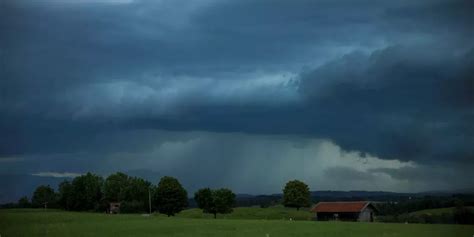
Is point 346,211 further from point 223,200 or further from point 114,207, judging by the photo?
point 114,207

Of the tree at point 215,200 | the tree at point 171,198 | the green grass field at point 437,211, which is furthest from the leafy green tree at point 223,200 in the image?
the green grass field at point 437,211

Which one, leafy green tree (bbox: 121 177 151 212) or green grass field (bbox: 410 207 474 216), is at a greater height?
leafy green tree (bbox: 121 177 151 212)

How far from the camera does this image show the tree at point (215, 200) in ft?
429

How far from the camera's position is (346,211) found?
357ft

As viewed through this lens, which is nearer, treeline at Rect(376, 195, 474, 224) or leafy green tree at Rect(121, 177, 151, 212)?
treeline at Rect(376, 195, 474, 224)

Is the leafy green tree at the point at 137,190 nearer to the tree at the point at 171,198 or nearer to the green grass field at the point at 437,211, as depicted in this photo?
the tree at the point at 171,198

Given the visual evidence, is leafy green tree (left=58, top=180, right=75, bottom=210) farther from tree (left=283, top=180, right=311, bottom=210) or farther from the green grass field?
the green grass field

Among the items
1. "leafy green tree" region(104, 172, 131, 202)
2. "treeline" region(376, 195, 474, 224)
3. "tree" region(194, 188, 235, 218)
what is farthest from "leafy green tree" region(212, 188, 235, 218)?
"treeline" region(376, 195, 474, 224)

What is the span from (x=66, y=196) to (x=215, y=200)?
41.6m

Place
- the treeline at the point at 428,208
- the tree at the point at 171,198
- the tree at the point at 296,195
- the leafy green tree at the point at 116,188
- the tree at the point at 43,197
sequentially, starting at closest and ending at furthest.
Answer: the treeline at the point at 428,208 → the tree at the point at 171,198 → the tree at the point at 296,195 → the leafy green tree at the point at 116,188 → the tree at the point at 43,197

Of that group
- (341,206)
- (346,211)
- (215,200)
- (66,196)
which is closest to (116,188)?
(66,196)

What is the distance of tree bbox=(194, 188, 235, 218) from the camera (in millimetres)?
130875

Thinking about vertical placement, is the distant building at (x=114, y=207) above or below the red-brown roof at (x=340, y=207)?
above

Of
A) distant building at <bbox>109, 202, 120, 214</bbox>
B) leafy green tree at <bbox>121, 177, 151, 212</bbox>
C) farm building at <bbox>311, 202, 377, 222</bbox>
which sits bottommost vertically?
farm building at <bbox>311, 202, 377, 222</bbox>
